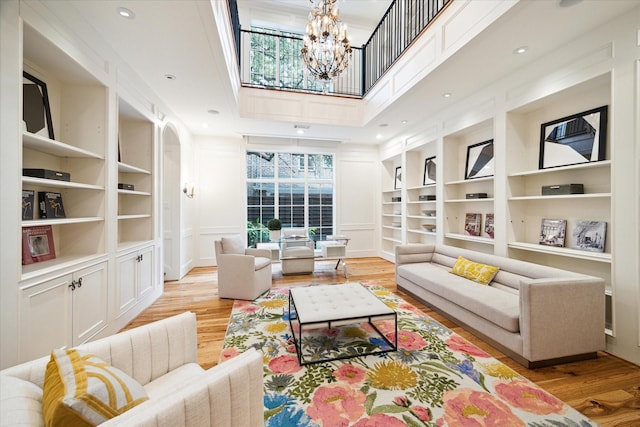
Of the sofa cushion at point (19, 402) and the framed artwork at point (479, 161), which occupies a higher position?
the framed artwork at point (479, 161)

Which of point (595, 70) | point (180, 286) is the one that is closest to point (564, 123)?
point (595, 70)

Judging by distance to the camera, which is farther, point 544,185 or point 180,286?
point 180,286

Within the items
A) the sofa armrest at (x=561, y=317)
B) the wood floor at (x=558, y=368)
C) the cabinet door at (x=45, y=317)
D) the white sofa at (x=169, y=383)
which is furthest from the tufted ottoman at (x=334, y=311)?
the cabinet door at (x=45, y=317)

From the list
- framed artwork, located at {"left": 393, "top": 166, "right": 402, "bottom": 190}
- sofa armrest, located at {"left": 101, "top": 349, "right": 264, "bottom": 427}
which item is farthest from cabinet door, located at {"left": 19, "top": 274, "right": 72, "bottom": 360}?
framed artwork, located at {"left": 393, "top": 166, "right": 402, "bottom": 190}

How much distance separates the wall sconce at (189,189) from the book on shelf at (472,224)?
5008mm

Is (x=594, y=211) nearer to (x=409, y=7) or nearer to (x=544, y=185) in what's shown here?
(x=544, y=185)

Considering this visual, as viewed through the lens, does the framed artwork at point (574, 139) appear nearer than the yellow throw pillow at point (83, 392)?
No

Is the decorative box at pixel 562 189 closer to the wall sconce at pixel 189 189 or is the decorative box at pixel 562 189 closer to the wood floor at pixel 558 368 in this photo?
the wood floor at pixel 558 368

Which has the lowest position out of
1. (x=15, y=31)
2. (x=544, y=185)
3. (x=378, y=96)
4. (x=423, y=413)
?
(x=423, y=413)

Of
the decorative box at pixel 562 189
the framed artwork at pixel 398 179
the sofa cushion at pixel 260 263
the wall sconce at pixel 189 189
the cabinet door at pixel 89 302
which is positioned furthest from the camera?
the framed artwork at pixel 398 179

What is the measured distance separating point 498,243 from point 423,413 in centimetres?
254

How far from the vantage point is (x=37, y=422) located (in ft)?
2.61

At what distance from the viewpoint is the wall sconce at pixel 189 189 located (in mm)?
4914

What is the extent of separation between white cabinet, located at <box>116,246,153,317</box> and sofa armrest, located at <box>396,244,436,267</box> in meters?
3.56
